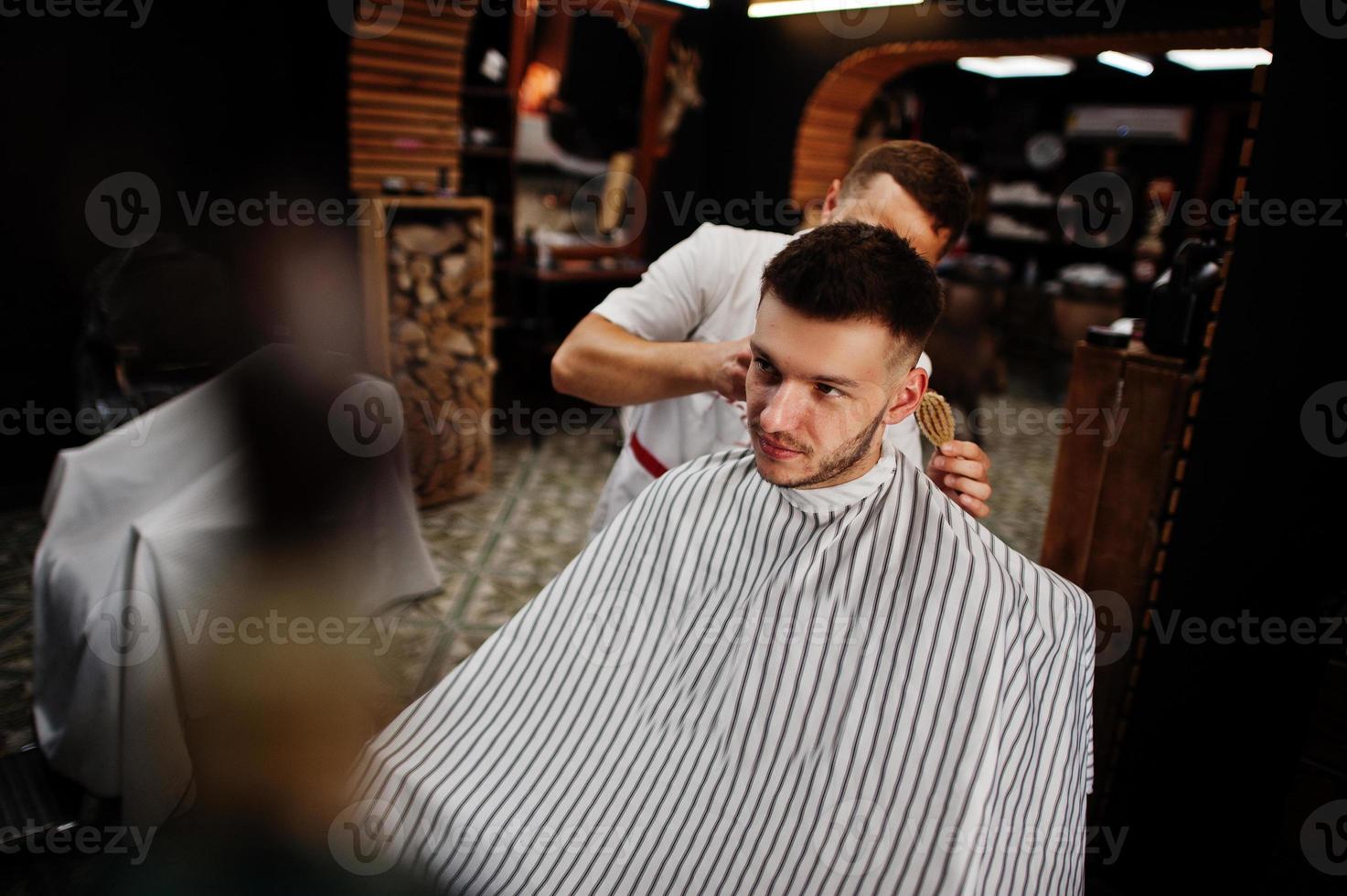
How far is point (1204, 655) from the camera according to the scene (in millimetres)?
1745

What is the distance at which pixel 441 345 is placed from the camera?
388 cm

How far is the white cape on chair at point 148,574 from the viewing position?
5.82ft

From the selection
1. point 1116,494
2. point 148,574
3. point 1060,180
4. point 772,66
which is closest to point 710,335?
point 1116,494

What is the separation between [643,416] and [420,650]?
1.44m

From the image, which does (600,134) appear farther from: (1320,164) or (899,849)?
(899,849)

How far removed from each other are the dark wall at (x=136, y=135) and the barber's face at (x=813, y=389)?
3.35 m

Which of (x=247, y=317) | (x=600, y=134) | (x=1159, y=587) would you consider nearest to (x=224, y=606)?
(x=1159, y=587)

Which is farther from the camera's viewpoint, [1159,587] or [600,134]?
[600,134]

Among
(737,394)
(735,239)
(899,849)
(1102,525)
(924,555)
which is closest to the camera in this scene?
(899,849)

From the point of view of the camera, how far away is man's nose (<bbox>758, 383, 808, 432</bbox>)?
43.4 inches

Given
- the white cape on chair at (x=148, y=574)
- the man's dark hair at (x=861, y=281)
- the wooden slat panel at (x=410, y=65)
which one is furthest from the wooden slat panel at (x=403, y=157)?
the man's dark hair at (x=861, y=281)

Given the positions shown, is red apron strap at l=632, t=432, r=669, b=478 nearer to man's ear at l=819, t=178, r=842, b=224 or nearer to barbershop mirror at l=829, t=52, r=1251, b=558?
man's ear at l=819, t=178, r=842, b=224

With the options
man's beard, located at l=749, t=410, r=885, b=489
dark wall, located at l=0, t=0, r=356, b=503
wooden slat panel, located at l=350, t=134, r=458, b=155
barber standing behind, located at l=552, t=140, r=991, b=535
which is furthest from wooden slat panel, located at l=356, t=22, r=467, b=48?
man's beard, located at l=749, t=410, r=885, b=489

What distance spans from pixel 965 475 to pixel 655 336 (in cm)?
64
